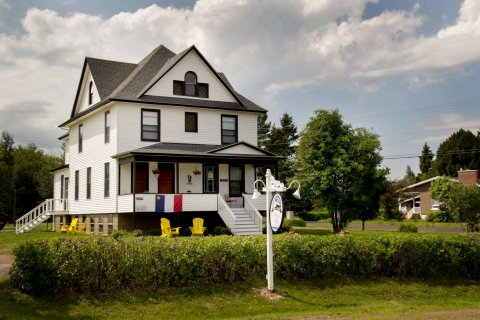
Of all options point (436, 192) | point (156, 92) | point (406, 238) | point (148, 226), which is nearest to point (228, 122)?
point (156, 92)

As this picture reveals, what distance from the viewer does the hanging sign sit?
551 inches

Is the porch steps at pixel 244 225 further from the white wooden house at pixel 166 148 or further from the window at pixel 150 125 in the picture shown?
the window at pixel 150 125

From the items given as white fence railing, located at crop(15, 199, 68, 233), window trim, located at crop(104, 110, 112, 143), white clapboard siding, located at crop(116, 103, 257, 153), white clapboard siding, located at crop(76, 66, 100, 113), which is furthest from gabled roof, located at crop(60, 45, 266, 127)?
white fence railing, located at crop(15, 199, 68, 233)

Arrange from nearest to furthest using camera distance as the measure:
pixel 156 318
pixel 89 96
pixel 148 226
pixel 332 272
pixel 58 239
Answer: pixel 156 318
pixel 58 239
pixel 332 272
pixel 148 226
pixel 89 96

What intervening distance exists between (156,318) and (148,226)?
56.1 ft

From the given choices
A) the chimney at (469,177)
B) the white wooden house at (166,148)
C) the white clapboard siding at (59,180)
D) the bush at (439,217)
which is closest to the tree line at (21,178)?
the white clapboard siding at (59,180)

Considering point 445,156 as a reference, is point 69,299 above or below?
below

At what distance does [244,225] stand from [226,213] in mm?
1156

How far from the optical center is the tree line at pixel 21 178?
60281 millimetres

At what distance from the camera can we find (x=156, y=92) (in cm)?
2989

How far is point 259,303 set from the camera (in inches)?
520

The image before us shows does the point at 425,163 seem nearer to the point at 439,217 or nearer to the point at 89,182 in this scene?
the point at 439,217

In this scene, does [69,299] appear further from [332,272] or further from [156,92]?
[156,92]

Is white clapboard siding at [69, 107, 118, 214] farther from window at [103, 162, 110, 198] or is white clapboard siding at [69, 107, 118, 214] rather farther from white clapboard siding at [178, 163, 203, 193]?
white clapboard siding at [178, 163, 203, 193]
